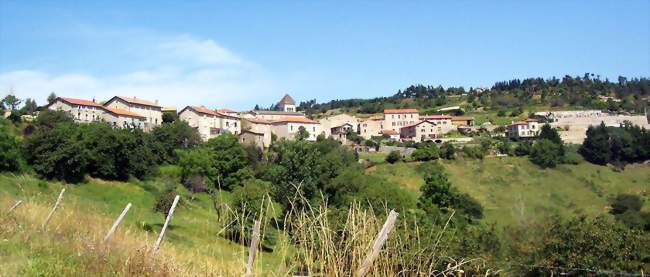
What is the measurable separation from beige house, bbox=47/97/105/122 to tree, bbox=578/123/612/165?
52.6 metres

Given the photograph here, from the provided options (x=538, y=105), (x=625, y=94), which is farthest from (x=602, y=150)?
(x=625, y=94)

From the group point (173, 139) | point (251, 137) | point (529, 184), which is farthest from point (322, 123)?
point (529, 184)

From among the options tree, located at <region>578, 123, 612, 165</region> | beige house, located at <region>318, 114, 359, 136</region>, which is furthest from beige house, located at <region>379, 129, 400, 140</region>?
tree, located at <region>578, 123, 612, 165</region>

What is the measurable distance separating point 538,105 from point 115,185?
8218cm

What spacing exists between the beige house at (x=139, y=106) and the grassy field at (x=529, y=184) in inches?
1181

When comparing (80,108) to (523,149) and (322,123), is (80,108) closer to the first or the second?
(322,123)

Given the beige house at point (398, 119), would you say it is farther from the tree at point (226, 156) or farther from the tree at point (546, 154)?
the tree at point (226, 156)

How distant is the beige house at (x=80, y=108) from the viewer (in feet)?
187

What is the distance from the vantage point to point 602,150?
56875 mm

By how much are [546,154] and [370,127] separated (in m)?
35.1

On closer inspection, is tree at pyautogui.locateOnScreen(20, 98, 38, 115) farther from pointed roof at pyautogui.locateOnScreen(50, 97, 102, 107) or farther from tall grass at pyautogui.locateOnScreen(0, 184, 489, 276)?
tall grass at pyautogui.locateOnScreen(0, 184, 489, 276)

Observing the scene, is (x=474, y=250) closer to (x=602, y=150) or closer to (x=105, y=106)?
(x=602, y=150)

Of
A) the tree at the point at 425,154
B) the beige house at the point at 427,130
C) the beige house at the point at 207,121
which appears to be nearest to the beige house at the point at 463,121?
the beige house at the point at 427,130

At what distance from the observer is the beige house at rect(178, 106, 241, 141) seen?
6681cm
